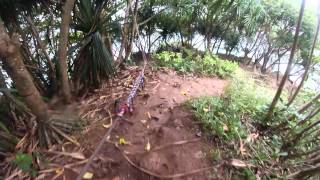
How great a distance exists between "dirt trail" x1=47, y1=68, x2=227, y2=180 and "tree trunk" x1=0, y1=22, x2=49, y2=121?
1.42 ft

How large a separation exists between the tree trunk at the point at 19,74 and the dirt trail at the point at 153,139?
432mm

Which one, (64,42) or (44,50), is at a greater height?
(64,42)

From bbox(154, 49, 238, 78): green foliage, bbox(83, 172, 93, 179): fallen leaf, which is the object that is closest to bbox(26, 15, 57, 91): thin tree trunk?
bbox(83, 172, 93, 179): fallen leaf

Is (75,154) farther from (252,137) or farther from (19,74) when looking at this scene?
(252,137)

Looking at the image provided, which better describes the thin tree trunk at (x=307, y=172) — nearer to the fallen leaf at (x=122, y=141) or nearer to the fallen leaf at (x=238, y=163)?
the fallen leaf at (x=238, y=163)

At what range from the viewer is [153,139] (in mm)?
2500

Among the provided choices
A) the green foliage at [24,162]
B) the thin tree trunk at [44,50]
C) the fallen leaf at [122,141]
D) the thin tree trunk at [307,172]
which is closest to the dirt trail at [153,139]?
the fallen leaf at [122,141]

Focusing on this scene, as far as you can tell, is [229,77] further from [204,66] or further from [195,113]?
[195,113]

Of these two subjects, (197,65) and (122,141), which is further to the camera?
(197,65)

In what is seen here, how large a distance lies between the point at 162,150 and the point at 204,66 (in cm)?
219

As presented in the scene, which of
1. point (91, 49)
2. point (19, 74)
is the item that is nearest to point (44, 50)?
point (91, 49)

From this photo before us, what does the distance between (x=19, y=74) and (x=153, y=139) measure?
1142 mm

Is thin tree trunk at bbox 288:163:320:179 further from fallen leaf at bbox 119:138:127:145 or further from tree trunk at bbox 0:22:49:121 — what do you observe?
tree trunk at bbox 0:22:49:121

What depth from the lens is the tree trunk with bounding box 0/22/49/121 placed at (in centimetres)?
194
